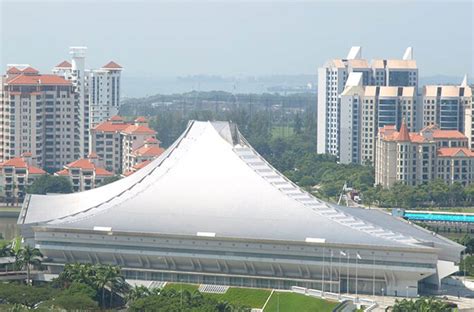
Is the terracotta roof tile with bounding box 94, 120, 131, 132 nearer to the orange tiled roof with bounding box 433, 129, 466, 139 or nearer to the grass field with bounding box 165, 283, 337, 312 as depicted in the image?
the orange tiled roof with bounding box 433, 129, 466, 139

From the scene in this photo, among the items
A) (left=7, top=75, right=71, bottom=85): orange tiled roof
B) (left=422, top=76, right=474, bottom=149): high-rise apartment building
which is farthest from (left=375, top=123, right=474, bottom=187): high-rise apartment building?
(left=7, top=75, right=71, bottom=85): orange tiled roof

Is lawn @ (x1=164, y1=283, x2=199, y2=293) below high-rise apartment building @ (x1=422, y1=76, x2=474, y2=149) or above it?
below

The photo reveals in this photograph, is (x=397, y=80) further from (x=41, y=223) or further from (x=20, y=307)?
(x=20, y=307)

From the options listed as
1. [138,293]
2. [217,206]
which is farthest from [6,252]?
[138,293]

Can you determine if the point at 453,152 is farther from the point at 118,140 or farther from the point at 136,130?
the point at 118,140

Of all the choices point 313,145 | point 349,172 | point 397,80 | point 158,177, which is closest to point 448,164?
point 349,172
